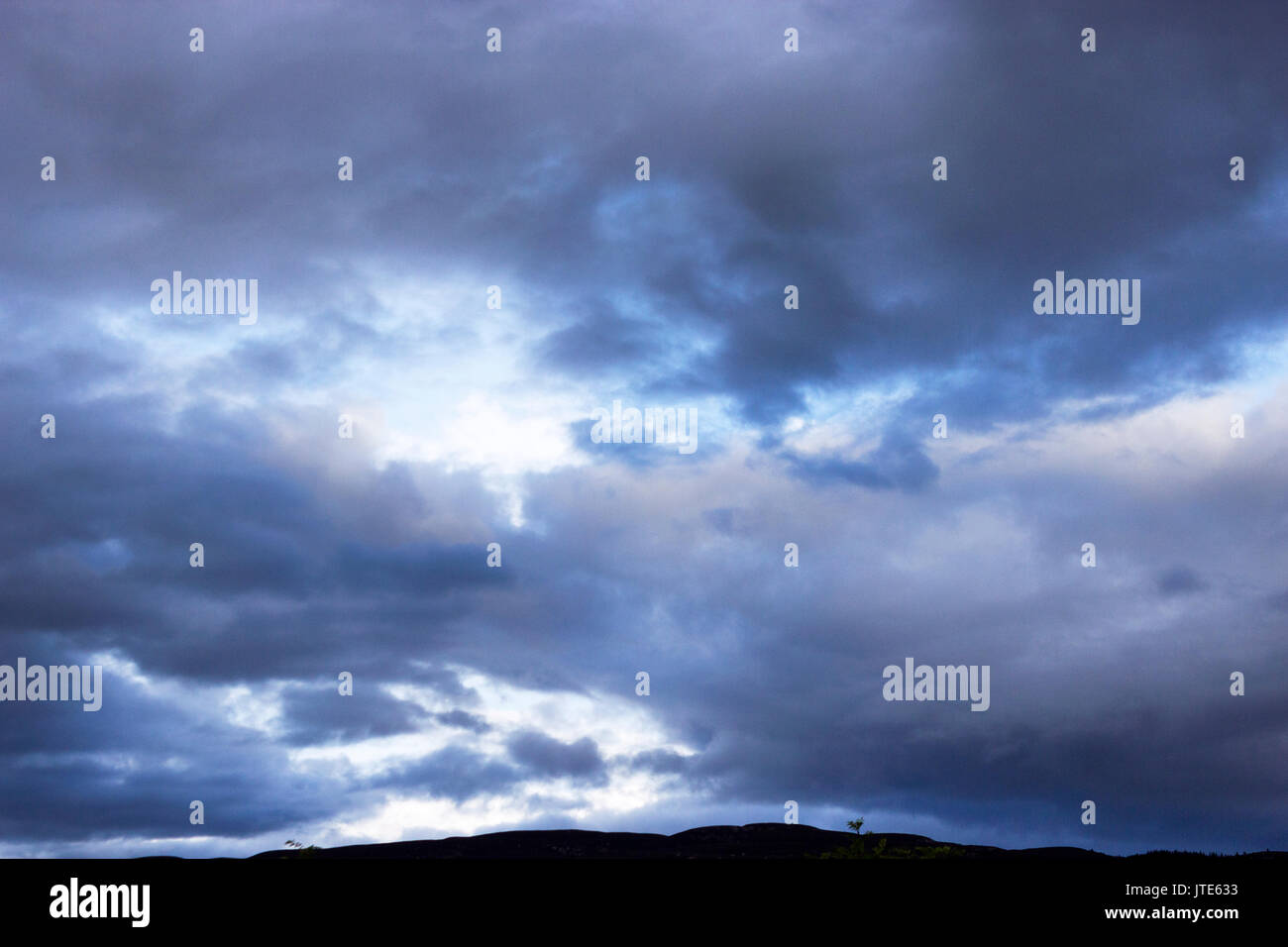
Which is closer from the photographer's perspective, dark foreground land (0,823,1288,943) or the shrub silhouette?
dark foreground land (0,823,1288,943)
